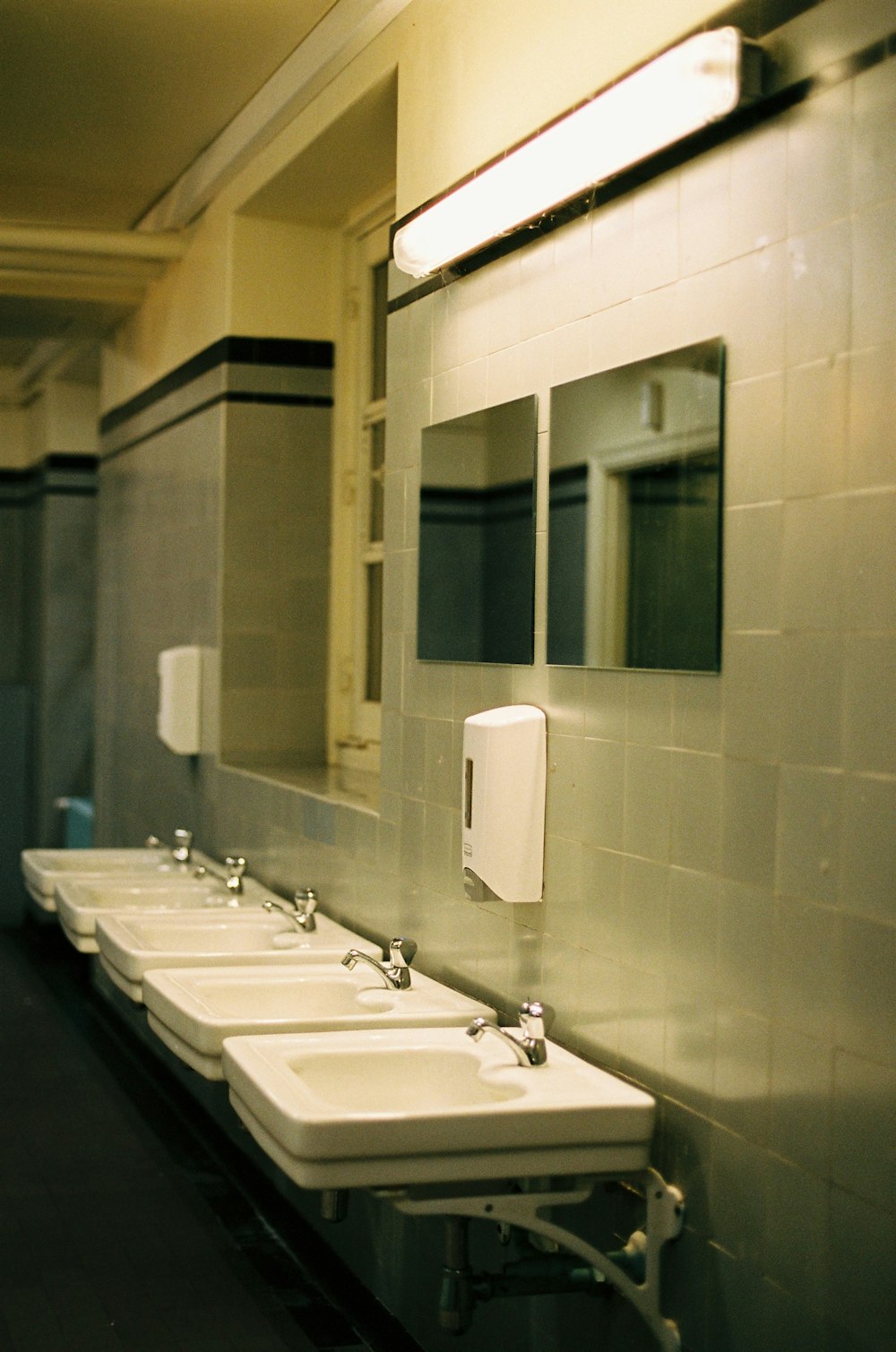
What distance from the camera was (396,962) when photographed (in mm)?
2760

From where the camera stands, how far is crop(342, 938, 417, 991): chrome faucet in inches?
107

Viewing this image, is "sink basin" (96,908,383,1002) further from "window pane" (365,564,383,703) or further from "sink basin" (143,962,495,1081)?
"window pane" (365,564,383,703)

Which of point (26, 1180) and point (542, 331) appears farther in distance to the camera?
point (26, 1180)

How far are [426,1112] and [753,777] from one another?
62 cm

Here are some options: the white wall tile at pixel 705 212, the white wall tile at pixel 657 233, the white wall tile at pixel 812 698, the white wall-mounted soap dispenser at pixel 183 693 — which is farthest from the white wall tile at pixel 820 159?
the white wall-mounted soap dispenser at pixel 183 693

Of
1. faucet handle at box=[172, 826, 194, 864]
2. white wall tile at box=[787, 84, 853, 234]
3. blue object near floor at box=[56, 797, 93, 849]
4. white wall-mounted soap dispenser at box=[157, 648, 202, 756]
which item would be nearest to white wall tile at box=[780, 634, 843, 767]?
white wall tile at box=[787, 84, 853, 234]

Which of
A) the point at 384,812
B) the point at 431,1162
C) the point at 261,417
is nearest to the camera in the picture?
the point at 431,1162

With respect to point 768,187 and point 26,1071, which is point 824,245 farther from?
point 26,1071

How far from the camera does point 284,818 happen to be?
3.81 m

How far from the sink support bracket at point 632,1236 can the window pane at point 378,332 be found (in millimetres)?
2639

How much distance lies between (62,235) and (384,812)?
2823 mm

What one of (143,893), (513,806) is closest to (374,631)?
(143,893)

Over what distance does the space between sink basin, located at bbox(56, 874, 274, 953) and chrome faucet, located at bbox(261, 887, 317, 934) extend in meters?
0.22

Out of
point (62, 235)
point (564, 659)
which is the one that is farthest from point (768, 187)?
point (62, 235)
